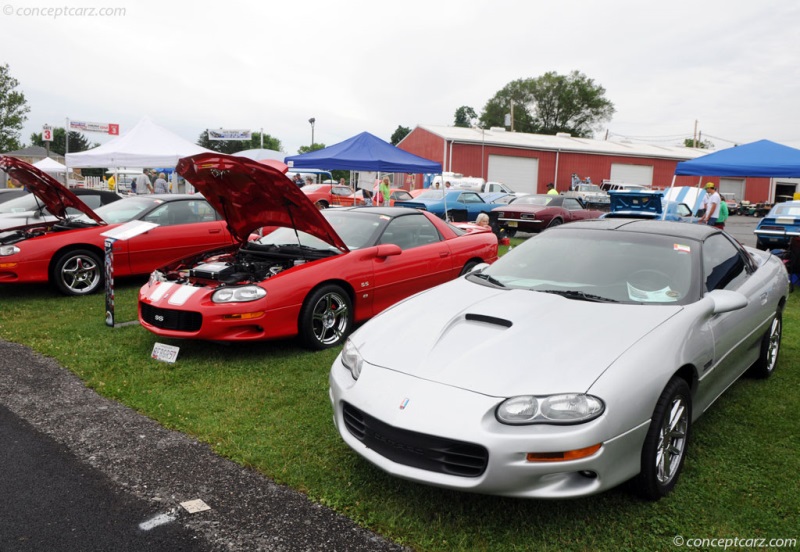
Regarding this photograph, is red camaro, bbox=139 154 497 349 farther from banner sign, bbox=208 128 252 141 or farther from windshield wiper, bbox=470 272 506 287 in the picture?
banner sign, bbox=208 128 252 141

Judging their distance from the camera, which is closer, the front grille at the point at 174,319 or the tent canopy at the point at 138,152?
the front grille at the point at 174,319

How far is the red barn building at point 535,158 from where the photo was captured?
1249 inches

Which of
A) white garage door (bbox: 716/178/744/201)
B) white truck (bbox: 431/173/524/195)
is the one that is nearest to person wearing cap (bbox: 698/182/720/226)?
white truck (bbox: 431/173/524/195)

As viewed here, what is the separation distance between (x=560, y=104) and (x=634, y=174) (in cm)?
3310

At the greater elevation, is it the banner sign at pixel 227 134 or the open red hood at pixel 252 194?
the banner sign at pixel 227 134

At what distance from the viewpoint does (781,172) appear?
1038 centimetres

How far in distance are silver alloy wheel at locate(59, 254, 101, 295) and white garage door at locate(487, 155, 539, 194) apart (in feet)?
89.6

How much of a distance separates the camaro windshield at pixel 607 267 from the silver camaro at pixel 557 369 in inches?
0.5

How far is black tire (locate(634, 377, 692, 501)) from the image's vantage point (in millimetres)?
2531

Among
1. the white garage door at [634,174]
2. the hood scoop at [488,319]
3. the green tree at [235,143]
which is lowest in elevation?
the hood scoop at [488,319]

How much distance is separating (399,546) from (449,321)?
3.69 feet

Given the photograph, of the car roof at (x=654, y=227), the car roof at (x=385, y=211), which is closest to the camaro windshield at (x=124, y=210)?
the car roof at (x=385, y=211)

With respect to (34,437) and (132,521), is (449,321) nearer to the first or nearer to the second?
(132,521)

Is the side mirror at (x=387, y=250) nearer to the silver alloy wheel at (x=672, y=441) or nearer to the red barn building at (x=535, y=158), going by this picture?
the silver alloy wheel at (x=672, y=441)
